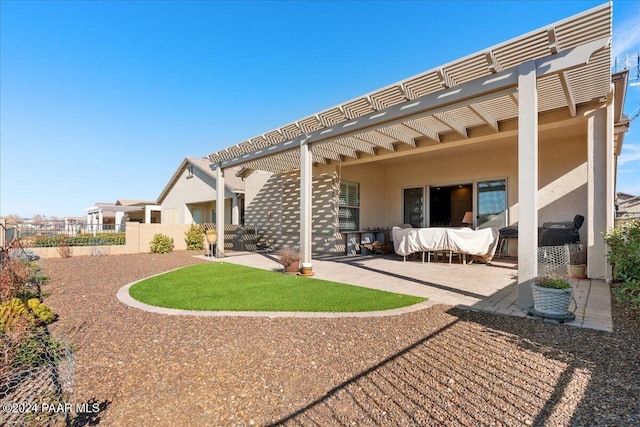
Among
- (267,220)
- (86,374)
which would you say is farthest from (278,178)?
(86,374)

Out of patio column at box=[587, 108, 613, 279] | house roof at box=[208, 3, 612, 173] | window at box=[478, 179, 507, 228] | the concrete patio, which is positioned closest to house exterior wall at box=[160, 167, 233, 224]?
house roof at box=[208, 3, 612, 173]

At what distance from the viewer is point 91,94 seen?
11438 millimetres

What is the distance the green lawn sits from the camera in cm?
450

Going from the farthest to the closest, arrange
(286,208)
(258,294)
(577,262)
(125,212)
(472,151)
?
(125,212) < (286,208) < (472,151) < (577,262) < (258,294)

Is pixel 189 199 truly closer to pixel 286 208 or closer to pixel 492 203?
pixel 286 208

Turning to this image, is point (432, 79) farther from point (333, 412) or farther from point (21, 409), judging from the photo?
point (21, 409)

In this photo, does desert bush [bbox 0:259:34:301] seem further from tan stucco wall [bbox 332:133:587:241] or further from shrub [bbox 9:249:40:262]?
tan stucco wall [bbox 332:133:587:241]

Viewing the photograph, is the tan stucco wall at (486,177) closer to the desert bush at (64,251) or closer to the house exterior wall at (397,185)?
the house exterior wall at (397,185)

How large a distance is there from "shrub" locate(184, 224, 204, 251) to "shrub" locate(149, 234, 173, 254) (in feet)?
3.20

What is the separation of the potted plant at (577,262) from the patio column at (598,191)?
148 millimetres

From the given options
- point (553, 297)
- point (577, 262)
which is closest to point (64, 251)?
point (553, 297)

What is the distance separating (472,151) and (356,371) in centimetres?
912

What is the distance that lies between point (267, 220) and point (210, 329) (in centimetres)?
953

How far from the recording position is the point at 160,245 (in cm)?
1277
